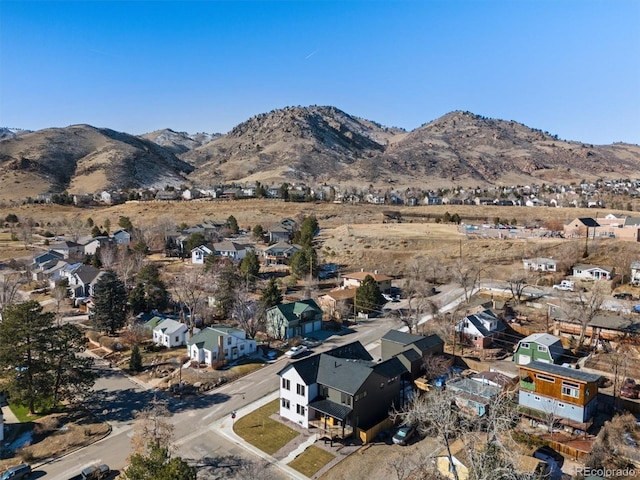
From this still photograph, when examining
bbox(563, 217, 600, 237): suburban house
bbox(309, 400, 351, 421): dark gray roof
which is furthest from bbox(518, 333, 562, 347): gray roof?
bbox(563, 217, 600, 237): suburban house

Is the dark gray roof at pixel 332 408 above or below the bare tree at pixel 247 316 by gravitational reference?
below

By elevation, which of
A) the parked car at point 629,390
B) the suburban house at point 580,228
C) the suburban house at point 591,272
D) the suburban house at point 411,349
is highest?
the suburban house at point 580,228

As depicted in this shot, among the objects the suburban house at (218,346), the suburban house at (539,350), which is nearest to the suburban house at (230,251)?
the suburban house at (218,346)

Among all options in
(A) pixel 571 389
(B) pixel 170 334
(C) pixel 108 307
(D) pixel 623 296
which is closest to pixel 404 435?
(A) pixel 571 389

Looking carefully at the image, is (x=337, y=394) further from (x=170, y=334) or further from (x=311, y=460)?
(x=170, y=334)

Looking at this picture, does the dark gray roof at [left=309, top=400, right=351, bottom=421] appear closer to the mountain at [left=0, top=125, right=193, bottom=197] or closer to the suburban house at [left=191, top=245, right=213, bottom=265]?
the suburban house at [left=191, top=245, right=213, bottom=265]

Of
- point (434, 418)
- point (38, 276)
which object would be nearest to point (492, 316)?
point (434, 418)

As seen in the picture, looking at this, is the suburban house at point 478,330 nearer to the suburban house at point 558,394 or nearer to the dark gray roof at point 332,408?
the suburban house at point 558,394
